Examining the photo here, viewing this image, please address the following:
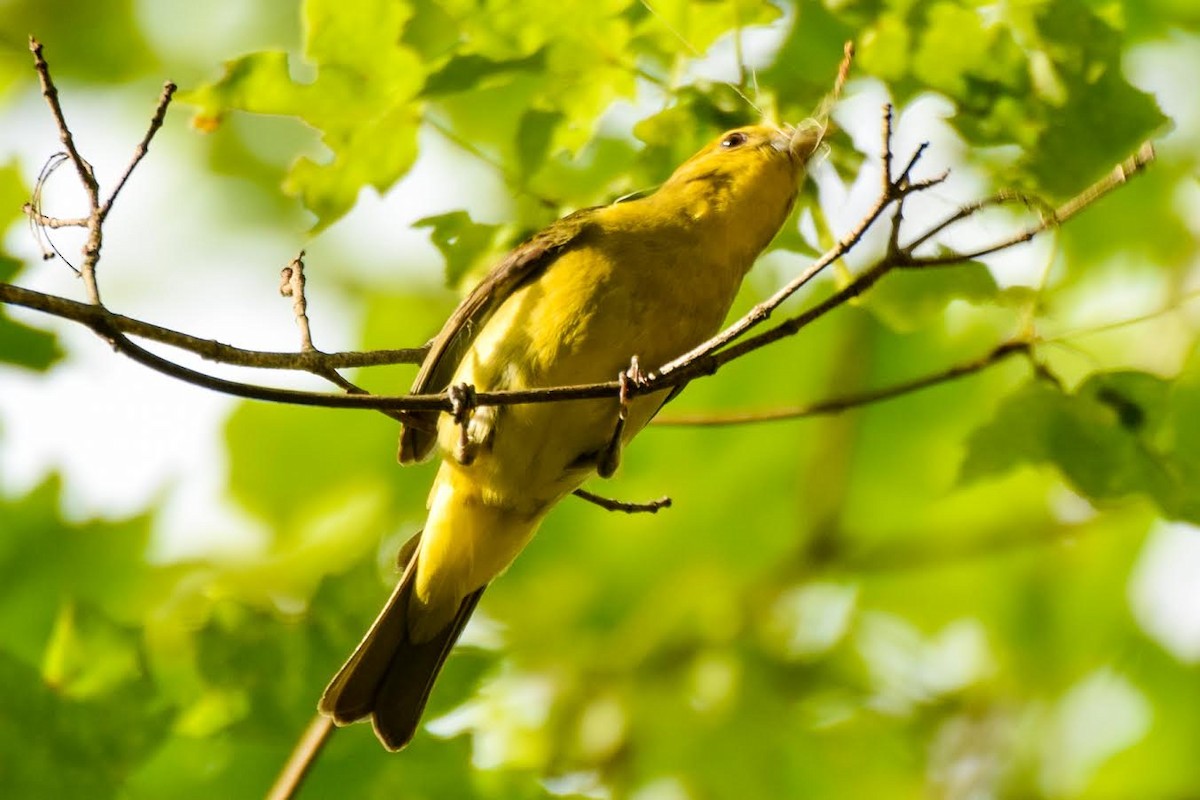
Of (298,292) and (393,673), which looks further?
(393,673)

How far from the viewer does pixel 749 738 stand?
215 inches

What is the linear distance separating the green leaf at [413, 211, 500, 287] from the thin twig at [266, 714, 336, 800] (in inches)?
47.5

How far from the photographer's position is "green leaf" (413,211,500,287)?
3641 millimetres

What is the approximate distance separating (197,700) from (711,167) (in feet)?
6.65

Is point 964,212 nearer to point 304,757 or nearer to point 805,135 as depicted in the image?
point 805,135

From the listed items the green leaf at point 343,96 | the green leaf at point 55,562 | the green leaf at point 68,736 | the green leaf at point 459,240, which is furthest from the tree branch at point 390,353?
the green leaf at point 55,562

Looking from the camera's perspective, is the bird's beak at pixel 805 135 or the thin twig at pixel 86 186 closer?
the thin twig at pixel 86 186

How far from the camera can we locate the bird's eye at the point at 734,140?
148 inches

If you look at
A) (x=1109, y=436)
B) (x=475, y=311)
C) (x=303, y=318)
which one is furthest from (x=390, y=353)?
(x=1109, y=436)

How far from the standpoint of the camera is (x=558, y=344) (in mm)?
3602

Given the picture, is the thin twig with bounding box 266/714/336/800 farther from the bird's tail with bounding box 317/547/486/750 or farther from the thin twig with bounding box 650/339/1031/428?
the thin twig with bounding box 650/339/1031/428

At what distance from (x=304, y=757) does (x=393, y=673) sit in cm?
49

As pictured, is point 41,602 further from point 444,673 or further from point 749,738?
point 749,738

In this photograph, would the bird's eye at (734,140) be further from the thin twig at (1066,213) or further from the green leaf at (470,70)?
the thin twig at (1066,213)
